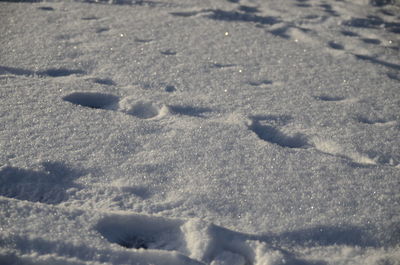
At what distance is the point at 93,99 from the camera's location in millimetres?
1502

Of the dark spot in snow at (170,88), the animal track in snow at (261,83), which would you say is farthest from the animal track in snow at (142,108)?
the animal track in snow at (261,83)

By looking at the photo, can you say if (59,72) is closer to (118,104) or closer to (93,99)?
(93,99)

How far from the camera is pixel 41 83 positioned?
5.05ft

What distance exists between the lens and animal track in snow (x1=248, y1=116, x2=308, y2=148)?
136cm

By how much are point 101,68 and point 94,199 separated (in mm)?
786

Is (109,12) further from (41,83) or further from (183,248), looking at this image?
(183,248)

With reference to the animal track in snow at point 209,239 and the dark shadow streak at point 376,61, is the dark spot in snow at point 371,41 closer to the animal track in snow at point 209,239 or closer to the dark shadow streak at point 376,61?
the dark shadow streak at point 376,61

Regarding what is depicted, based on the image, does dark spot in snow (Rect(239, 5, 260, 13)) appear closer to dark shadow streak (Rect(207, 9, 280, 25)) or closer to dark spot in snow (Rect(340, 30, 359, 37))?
dark shadow streak (Rect(207, 9, 280, 25))

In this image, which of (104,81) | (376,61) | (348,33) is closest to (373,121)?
(376,61)

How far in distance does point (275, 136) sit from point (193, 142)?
12.1 inches

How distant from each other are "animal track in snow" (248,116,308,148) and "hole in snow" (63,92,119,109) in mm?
556

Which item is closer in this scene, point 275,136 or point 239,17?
point 275,136

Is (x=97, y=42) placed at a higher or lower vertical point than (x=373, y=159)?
higher

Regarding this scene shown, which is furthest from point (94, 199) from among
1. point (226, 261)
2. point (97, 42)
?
point (97, 42)
